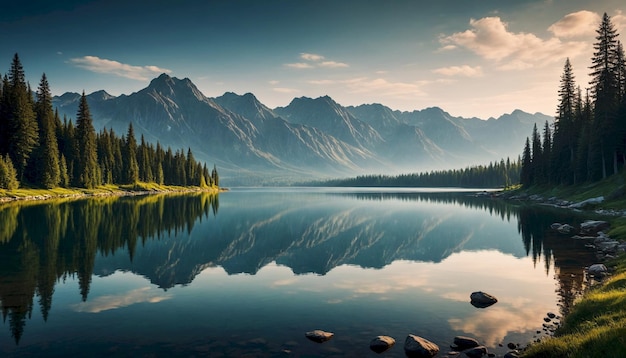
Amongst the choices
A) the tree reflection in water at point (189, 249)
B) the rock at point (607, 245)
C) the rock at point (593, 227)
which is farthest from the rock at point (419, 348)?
the rock at point (593, 227)

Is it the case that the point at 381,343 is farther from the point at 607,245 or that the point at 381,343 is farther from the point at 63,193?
the point at 63,193

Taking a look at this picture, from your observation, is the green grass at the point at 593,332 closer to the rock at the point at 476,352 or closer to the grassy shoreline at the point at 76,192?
the rock at the point at 476,352

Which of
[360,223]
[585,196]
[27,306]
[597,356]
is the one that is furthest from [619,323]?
[585,196]

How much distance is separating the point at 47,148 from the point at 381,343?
5135 inches

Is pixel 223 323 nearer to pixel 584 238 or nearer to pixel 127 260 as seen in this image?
pixel 127 260

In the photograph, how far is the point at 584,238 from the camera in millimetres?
46062

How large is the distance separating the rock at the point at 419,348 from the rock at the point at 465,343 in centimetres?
125

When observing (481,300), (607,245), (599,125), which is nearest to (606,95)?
(599,125)

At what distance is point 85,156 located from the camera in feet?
449

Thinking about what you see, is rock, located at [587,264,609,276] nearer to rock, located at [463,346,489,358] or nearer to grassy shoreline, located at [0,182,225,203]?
rock, located at [463,346,489,358]

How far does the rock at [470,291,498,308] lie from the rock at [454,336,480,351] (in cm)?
674

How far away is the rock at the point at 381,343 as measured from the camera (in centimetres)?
1742

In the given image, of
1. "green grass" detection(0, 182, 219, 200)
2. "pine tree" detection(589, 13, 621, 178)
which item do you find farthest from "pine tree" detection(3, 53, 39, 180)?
"pine tree" detection(589, 13, 621, 178)

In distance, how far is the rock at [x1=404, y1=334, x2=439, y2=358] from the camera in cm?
1656
